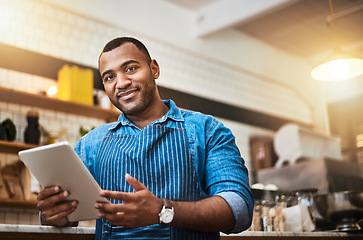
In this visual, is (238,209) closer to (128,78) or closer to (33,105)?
(128,78)

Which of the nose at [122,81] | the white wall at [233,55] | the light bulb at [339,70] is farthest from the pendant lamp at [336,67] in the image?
the nose at [122,81]

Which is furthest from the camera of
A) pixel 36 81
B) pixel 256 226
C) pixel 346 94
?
pixel 346 94

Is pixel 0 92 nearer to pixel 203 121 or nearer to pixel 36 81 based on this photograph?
pixel 36 81

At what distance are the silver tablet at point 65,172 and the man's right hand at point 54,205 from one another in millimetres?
18

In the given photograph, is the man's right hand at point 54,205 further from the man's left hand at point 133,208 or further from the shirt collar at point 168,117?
the shirt collar at point 168,117

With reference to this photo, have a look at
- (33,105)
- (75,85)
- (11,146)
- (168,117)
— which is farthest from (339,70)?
(168,117)

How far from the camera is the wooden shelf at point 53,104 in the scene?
13.0ft

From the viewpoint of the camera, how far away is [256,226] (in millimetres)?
2586

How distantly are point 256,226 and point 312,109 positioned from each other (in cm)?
535

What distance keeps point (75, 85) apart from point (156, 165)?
2.97 metres

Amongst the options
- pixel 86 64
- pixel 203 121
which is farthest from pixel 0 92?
pixel 203 121

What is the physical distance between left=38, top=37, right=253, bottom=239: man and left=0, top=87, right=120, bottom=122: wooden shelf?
248 centimetres

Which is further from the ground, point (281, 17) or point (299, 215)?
point (281, 17)

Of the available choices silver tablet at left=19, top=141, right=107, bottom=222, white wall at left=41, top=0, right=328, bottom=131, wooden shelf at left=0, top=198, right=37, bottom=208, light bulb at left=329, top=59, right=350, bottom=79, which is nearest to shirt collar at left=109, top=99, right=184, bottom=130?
silver tablet at left=19, top=141, right=107, bottom=222
